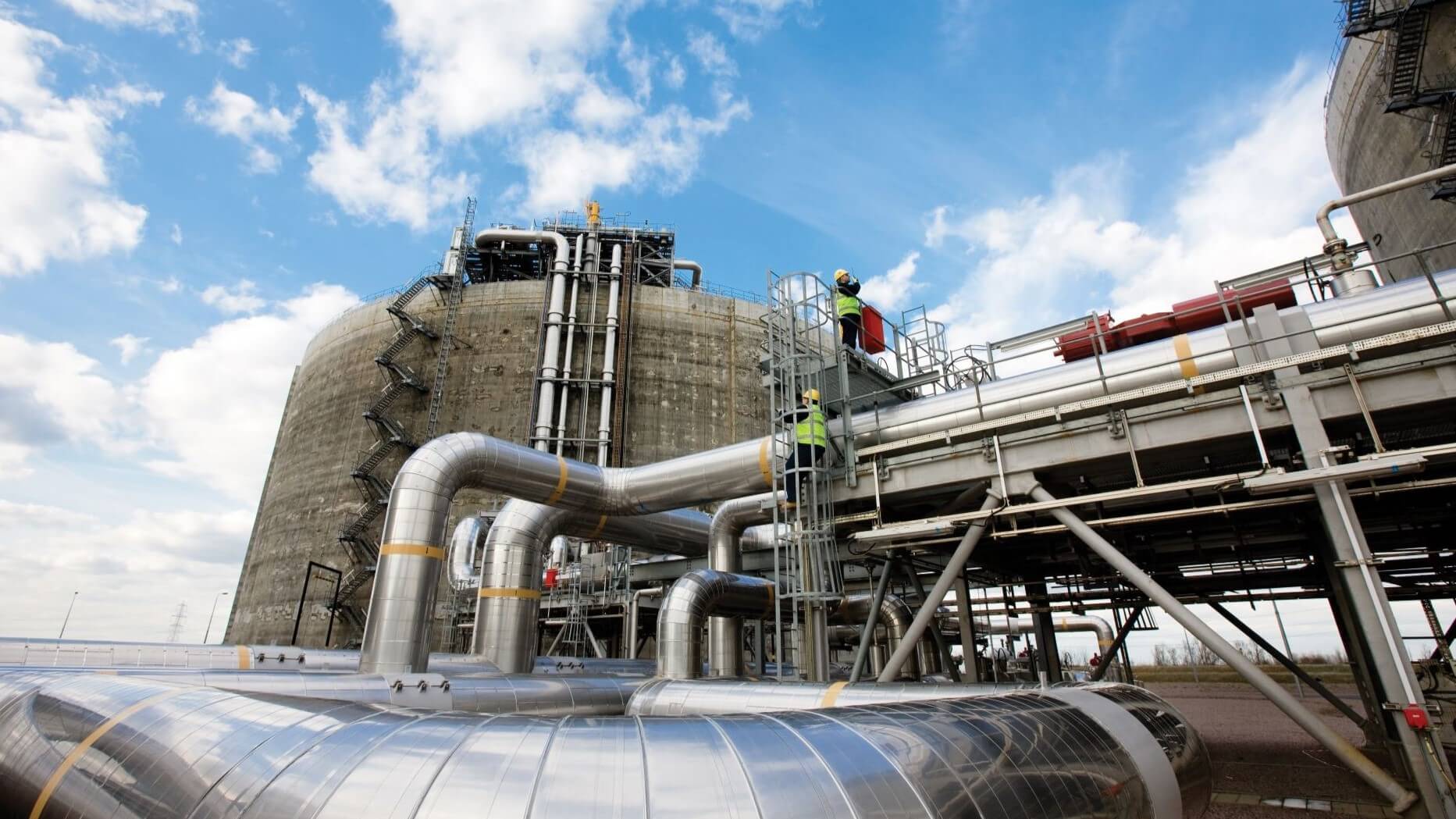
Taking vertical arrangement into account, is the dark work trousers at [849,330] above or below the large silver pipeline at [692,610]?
above

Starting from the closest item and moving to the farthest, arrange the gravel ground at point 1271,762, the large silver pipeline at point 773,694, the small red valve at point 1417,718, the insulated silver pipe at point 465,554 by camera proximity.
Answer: the small red valve at point 1417,718, the large silver pipeline at point 773,694, the gravel ground at point 1271,762, the insulated silver pipe at point 465,554

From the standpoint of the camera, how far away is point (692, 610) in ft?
36.7

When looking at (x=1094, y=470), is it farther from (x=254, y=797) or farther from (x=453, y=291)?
(x=453, y=291)

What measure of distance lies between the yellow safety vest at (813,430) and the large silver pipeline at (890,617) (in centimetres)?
631

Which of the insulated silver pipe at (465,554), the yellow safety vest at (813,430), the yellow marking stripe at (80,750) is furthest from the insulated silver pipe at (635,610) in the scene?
the yellow marking stripe at (80,750)

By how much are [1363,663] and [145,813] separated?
38.8ft

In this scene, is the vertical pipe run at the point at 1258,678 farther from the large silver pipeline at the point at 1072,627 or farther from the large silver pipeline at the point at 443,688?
the large silver pipeline at the point at 1072,627

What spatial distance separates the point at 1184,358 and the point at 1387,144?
15000mm

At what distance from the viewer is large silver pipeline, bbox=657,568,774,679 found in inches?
427

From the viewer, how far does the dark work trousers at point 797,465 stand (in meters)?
9.17

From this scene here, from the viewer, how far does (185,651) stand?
9742mm

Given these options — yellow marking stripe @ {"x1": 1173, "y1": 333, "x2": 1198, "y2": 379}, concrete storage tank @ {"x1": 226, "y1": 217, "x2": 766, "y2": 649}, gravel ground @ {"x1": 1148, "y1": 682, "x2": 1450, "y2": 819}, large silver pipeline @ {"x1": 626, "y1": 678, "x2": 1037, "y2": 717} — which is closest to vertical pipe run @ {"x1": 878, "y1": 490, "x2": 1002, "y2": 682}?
large silver pipeline @ {"x1": 626, "y1": 678, "x2": 1037, "y2": 717}

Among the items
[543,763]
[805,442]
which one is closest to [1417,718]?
[805,442]

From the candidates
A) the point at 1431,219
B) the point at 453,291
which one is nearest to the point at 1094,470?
the point at 1431,219
